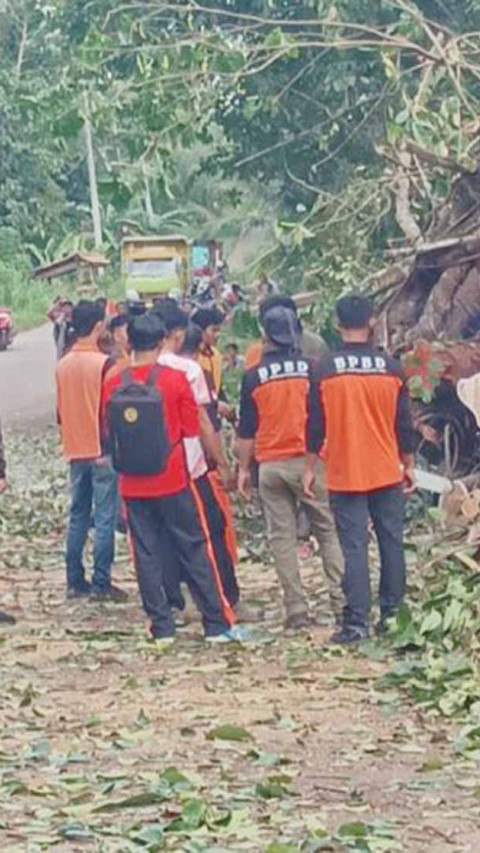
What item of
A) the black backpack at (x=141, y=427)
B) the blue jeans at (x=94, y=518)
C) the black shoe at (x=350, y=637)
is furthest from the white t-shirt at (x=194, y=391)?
the blue jeans at (x=94, y=518)

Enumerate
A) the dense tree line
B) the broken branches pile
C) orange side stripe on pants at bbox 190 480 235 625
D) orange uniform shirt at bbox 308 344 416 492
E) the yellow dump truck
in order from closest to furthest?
the broken branches pile, orange uniform shirt at bbox 308 344 416 492, orange side stripe on pants at bbox 190 480 235 625, the dense tree line, the yellow dump truck

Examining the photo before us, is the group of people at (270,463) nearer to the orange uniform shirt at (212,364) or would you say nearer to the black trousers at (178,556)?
the black trousers at (178,556)

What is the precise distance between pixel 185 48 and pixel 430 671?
8.45 metres

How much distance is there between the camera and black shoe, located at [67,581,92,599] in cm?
1362

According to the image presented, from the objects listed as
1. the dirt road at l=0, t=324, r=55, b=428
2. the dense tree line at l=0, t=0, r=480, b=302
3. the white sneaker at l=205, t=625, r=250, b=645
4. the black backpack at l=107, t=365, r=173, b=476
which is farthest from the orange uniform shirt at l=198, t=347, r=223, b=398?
the dirt road at l=0, t=324, r=55, b=428

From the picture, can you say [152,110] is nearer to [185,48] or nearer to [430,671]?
[185,48]

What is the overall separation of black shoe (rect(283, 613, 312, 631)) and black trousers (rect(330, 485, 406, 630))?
2.04ft

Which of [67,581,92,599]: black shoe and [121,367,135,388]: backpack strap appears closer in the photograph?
[121,367,135,388]: backpack strap

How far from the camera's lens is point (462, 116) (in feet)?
51.5

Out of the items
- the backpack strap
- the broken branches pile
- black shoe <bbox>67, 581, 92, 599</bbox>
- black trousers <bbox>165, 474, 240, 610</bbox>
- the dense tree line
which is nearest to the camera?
the broken branches pile

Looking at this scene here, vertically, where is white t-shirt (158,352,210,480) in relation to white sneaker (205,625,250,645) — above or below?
above

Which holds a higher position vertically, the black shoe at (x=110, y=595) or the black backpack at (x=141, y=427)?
the black backpack at (x=141, y=427)

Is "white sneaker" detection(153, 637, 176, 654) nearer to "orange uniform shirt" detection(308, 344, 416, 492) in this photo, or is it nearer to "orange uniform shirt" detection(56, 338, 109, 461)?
"orange uniform shirt" detection(308, 344, 416, 492)

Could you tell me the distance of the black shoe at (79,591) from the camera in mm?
13617
